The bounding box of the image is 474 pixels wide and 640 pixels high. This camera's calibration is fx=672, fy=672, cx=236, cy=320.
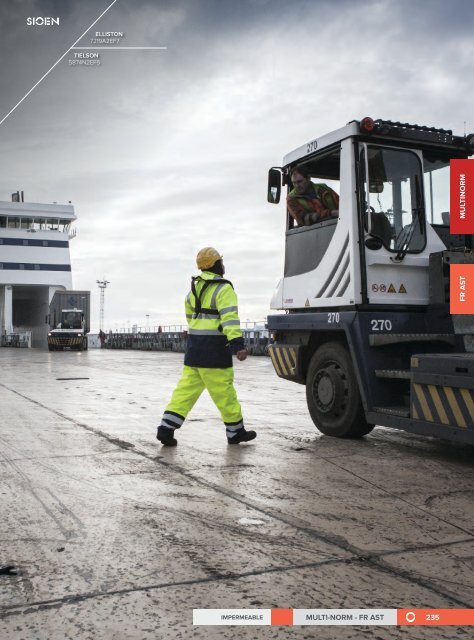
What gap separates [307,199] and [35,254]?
55645mm

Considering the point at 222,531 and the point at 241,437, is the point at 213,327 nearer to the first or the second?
the point at 241,437

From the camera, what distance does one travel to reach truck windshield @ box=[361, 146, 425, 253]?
250 inches

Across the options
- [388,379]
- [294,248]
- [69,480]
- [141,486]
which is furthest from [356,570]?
[294,248]

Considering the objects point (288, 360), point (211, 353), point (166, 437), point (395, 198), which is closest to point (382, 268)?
point (395, 198)

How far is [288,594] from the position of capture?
275 centimetres

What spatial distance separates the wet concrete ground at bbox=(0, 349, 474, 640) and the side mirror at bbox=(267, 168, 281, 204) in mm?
2499

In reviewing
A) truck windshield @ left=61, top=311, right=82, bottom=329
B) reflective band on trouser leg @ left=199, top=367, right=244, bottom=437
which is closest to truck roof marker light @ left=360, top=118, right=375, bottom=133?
reflective band on trouser leg @ left=199, top=367, right=244, bottom=437

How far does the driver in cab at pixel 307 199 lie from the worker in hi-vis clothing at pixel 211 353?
45.0 inches

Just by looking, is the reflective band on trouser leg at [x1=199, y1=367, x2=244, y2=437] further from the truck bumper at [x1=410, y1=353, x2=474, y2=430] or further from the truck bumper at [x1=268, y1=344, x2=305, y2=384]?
the truck bumper at [x1=410, y1=353, x2=474, y2=430]

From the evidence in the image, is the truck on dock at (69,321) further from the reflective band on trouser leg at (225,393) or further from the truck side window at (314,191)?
the reflective band on trouser leg at (225,393)

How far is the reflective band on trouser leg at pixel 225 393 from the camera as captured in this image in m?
6.30

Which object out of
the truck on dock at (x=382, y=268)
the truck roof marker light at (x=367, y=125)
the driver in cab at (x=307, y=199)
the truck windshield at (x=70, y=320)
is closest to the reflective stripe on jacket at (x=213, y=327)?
the truck on dock at (x=382, y=268)

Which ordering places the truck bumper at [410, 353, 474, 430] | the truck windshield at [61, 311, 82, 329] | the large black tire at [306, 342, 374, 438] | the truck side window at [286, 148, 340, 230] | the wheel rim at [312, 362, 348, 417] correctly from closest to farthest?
1. the truck bumper at [410, 353, 474, 430]
2. the large black tire at [306, 342, 374, 438]
3. the wheel rim at [312, 362, 348, 417]
4. the truck side window at [286, 148, 340, 230]
5. the truck windshield at [61, 311, 82, 329]

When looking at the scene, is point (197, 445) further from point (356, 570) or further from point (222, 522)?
point (356, 570)
